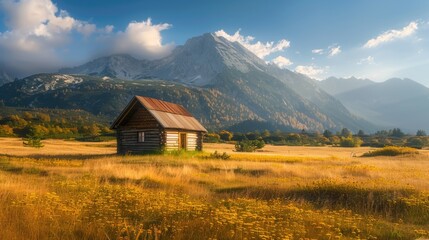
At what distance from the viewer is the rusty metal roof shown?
37.2 m

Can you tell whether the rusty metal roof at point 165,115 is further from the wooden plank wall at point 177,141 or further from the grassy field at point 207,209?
the grassy field at point 207,209

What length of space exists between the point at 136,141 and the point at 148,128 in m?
2.27

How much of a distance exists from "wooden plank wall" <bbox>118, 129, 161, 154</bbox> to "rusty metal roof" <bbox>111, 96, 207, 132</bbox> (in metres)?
1.57

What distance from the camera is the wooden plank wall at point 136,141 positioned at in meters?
37.5

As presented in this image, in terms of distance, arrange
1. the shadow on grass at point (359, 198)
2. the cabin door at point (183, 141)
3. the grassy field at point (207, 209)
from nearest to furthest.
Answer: the grassy field at point (207, 209) → the shadow on grass at point (359, 198) → the cabin door at point (183, 141)

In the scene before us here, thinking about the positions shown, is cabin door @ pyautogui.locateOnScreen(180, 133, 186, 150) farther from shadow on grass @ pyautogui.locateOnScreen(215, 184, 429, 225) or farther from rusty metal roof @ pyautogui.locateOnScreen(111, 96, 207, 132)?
shadow on grass @ pyautogui.locateOnScreen(215, 184, 429, 225)

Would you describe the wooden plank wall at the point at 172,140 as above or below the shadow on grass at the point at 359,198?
above

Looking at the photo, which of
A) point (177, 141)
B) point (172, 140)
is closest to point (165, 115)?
point (172, 140)

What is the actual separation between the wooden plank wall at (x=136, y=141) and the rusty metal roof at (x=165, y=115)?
5.14ft

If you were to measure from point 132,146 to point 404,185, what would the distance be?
29.9 metres

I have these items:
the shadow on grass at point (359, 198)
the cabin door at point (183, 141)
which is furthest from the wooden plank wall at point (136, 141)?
the shadow on grass at point (359, 198)

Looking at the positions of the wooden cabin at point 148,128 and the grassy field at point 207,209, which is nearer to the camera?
the grassy field at point 207,209

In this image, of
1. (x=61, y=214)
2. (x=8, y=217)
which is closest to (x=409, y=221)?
(x=61, y=214)

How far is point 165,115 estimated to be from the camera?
39.3 meters
